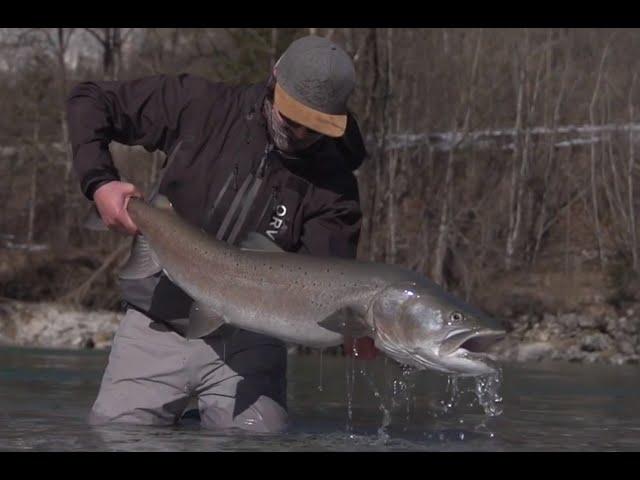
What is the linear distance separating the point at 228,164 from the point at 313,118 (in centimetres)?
60

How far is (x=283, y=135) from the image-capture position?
532cm

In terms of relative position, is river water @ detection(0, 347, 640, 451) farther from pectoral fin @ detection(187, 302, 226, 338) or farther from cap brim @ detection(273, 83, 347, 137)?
cap brim @ detection(273, 83, 347, 137)

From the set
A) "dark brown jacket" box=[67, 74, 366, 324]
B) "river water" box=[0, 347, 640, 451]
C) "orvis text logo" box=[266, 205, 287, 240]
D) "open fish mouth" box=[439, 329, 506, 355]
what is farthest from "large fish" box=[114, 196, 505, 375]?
"river water" box=[0, 347, 640, 451]

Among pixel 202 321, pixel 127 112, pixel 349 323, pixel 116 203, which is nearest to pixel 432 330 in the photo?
pixel 349 323

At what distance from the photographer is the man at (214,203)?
5434 mm

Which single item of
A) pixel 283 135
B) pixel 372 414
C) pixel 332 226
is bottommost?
pixel 372 414

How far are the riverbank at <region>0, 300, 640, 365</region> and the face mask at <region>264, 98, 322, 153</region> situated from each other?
8.52 meters

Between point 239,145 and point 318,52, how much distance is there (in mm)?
604

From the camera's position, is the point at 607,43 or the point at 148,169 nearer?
the point at 148,169

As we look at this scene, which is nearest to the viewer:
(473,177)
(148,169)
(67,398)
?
(67,398)

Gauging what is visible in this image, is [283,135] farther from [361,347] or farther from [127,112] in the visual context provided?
[361,347]

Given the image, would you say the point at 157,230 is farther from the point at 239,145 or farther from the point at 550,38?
the point at 550,38

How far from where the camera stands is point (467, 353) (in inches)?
167
